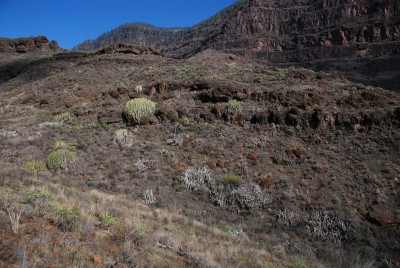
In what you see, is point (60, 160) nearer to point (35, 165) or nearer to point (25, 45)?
point (35, 165)

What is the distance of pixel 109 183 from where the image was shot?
10914 millimetres

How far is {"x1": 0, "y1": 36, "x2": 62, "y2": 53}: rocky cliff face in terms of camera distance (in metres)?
54.6

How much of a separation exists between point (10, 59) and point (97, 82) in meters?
27.7

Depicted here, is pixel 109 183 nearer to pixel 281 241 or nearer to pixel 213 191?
pixel 213 191

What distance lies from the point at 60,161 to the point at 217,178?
5.69 metres

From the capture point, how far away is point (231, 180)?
36.6 feet

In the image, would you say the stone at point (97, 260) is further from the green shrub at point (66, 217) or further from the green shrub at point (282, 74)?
the green shrub at point (282, 74)

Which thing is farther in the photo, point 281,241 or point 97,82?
point 97,82

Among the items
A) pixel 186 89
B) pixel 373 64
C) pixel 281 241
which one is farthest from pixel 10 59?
pixel 373 64

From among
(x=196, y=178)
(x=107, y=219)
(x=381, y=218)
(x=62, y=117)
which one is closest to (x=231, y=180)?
(x=196, y=178)

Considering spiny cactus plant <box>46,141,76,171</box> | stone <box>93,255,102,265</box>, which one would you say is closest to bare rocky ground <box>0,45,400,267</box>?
stone <box>93,255,102,265</box>

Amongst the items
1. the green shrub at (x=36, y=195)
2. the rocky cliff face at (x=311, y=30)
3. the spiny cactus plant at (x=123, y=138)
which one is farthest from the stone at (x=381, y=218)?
the rocky cliff face at (x=311, y=30)

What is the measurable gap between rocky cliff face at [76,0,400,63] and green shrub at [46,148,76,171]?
273ft

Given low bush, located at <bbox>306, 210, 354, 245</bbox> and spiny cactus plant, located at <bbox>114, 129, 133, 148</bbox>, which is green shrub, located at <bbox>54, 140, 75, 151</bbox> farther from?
low bush, located at <bbox>306, 210, 354, 245</bbox>
